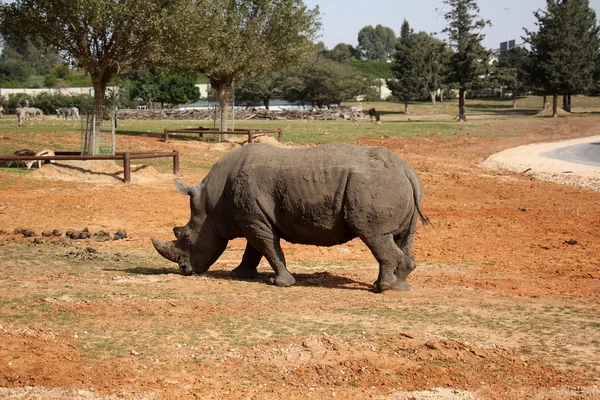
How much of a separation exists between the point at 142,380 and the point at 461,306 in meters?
4.46

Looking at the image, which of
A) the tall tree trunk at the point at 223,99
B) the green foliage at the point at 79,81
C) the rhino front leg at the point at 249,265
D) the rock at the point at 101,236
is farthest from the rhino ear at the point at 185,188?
the green foliage at the point at 79,81

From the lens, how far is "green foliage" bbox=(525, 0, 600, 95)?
78938mm

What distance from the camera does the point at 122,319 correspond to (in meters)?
8.74

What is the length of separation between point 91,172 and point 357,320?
59.6 ft

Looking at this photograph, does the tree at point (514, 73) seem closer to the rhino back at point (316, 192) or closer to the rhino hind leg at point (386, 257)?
the rhino back at point (316, 192)

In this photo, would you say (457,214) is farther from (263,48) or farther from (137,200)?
(263,48)

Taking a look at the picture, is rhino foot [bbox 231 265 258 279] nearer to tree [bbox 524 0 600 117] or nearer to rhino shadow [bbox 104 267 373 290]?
rhino shadow [bbox 104 267 373 290]

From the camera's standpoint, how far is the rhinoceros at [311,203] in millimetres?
10500

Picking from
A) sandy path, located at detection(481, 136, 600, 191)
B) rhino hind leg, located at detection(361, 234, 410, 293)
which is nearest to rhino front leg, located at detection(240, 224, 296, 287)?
rhino hind leg, located at detection(361, 234, 410, 293)

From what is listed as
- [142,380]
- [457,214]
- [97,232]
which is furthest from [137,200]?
[142,380]

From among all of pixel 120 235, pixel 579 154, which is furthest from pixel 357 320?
pixel 579 154

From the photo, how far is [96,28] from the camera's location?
2864cm

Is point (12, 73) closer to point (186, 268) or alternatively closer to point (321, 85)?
point (321, 85)

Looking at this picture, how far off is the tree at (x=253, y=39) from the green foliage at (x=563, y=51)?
145 feet
